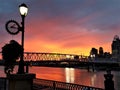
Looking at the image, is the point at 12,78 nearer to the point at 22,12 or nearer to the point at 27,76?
the point at 27,76

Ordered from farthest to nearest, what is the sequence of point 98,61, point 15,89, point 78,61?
1. point 78,61
2. point 98,61
3. point 15,89

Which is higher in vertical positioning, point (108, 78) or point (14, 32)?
point (14, 32)

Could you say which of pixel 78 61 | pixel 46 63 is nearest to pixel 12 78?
pixel 46 63

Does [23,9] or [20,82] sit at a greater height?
[23,9]

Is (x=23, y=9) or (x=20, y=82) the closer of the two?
(x=20, y=82)

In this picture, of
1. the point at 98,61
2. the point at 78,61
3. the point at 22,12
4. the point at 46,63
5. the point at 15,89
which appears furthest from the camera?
the point at 78,61

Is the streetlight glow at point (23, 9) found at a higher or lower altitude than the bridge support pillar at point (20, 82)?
higher

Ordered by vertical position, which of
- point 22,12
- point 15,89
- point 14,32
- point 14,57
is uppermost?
point 22,12

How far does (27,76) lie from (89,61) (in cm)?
14377

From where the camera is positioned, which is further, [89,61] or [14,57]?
[89,61]

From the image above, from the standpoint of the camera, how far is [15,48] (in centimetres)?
1133

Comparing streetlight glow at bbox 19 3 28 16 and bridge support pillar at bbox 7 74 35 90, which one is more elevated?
streetlight glow at bbox 19 3 28 16

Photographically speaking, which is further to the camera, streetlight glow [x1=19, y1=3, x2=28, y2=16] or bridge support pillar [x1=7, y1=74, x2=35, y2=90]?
streetlight glow [x1=19, y1=3, x2=28, y2=16]

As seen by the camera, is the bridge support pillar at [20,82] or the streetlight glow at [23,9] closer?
the bridge support pillar at [20,82]
